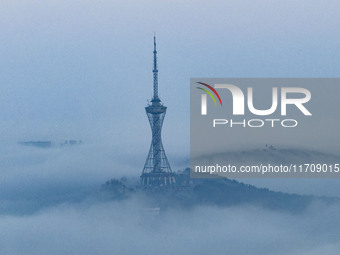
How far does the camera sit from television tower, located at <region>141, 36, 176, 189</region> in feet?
470

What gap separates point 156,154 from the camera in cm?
15088

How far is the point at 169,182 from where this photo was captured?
16575 cm

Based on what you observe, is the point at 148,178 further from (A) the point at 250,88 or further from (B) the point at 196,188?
(A) the point at 250,88

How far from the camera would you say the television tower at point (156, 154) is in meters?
143

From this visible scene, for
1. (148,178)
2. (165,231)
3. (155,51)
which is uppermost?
(155,51)

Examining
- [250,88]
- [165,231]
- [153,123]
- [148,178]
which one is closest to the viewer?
[250,88]

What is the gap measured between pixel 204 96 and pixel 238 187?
128 m

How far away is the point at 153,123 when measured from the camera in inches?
5694

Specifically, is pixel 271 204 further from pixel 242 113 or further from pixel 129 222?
pixel 242 113

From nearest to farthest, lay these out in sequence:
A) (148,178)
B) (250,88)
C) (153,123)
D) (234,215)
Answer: (250,88)
(153,123)
(148,178)
(234,215)

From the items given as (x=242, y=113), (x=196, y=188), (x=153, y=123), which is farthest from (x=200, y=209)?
(x=242, y=113)

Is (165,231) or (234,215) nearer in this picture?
(165,231)

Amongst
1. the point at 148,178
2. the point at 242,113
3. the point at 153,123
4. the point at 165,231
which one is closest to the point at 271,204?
the point at 165,231

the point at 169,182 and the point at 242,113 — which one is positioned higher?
the point at 242,113
